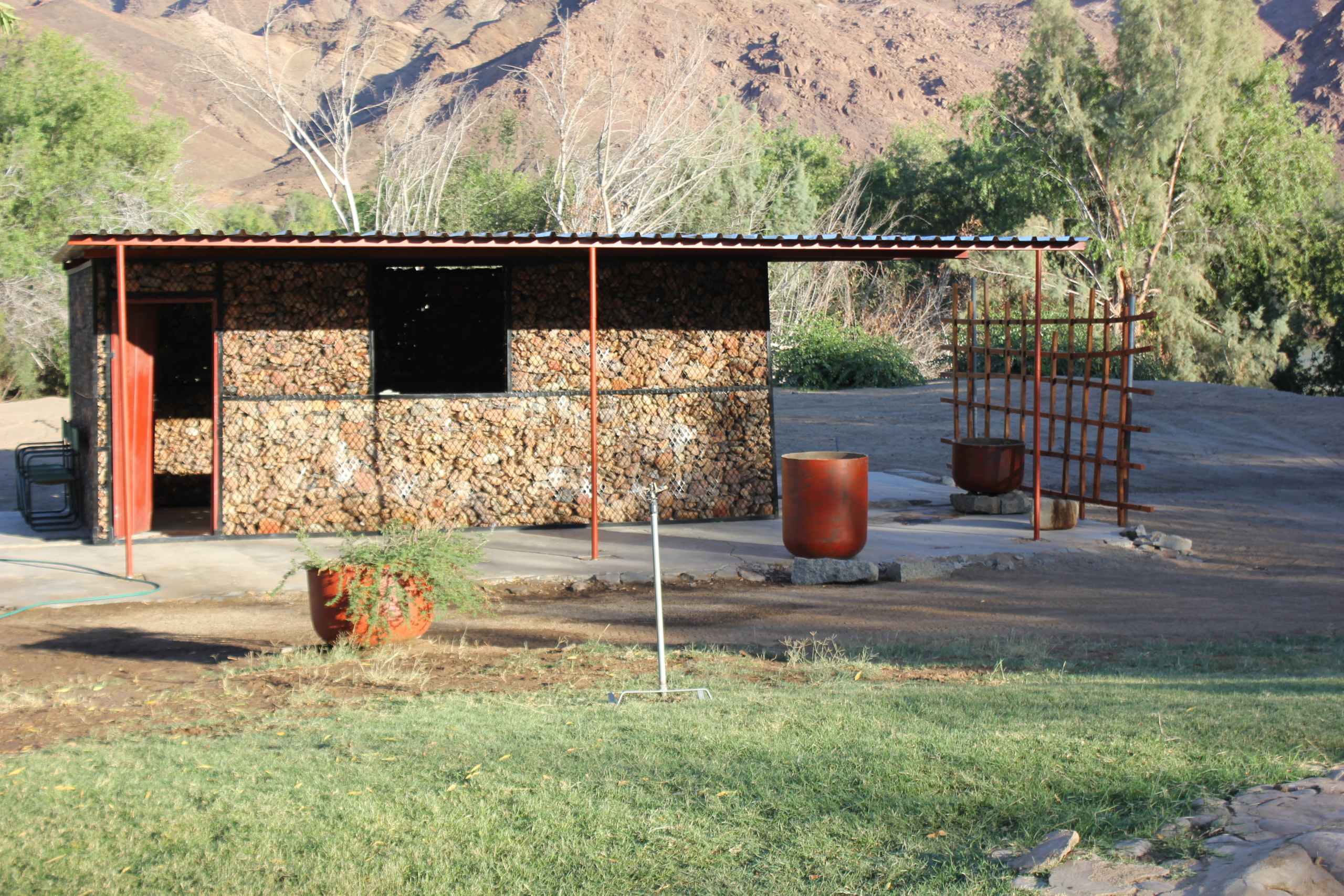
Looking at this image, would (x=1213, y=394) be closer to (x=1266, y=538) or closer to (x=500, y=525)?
(x=1266, y=538)

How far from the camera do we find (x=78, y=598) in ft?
33.4

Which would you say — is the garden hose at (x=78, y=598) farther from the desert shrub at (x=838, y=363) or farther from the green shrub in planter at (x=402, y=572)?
the desert shrub at (x=838, y=363)

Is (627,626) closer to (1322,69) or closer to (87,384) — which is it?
(87,384)

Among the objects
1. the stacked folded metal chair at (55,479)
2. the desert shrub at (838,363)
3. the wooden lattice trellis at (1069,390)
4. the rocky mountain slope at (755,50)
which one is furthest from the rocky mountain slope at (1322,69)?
the stacked folded metal chair at (55,479)

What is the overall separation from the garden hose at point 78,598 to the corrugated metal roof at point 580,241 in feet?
9.37

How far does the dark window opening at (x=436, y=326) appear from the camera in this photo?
55.1ft

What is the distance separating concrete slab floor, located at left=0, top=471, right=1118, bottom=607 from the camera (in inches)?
424

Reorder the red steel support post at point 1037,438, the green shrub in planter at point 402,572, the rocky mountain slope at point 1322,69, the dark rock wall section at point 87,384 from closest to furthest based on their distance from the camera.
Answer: the green shrub in planter at point 402,572 → the dark rock wall section at point 87,384 → the red steel support post at point 1037,438 → the rocky mountain slope at point 1322,69

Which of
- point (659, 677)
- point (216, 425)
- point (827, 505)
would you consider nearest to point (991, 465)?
point (827, 505)

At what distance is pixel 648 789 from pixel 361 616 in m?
3.34

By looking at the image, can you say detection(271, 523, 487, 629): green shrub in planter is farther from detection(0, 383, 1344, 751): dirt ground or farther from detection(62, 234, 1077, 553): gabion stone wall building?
detection(62, 234, 1077, 553): gabion stone wall building

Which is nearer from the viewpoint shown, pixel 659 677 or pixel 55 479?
pixel 659 677

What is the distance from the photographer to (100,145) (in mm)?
31125

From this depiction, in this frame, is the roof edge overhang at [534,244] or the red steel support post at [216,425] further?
the red steel support post at [216,425]
